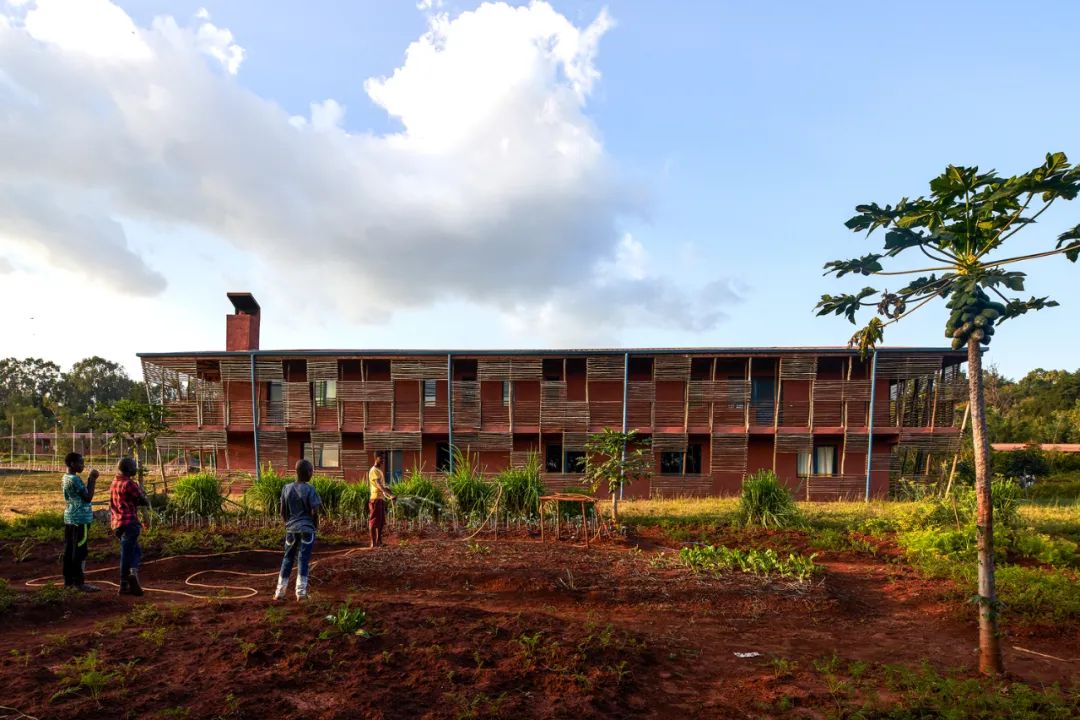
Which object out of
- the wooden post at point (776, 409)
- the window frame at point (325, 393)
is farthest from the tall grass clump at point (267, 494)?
the wooden post at point (776, 409)

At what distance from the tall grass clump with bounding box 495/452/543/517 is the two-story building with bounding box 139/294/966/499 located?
7.38m

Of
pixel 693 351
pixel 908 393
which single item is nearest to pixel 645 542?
pixel 693 351

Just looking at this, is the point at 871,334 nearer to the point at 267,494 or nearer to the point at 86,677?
the point at 86,677

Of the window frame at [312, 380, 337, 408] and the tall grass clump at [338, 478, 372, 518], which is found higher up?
the window frame at [312, 380, 337, 408]

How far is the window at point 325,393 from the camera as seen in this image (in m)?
21.4

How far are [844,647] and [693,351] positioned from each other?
13669 millimetres

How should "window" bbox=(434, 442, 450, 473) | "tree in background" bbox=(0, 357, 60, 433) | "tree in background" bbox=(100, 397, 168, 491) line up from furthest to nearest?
"tree in background" bbox=(0, 357, 60, 433) → "window" bbox=(434, 442, 450, 473) → "tree in background" bbox=(100, 397, 168, 491)

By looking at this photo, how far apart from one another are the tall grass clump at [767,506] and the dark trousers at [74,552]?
11.1 metres

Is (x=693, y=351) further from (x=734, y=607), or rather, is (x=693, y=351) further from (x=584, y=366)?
(x=734, y=607)

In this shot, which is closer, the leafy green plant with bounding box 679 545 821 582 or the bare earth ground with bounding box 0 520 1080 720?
the bare earth ground with bounding box 0 520 1080 720

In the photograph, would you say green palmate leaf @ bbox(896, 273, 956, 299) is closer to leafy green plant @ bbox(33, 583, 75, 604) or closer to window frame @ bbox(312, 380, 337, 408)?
leafy green plant @ bbox(33, 583, 75, 604)

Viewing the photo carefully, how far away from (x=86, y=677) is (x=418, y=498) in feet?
26.5

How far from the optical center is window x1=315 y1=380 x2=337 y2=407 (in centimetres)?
2144

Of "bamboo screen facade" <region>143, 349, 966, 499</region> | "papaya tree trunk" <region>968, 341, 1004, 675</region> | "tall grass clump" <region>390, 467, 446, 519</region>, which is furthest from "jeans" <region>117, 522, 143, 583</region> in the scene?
"bamboo screen facade" <region>143, 349, 966, 499</region>
